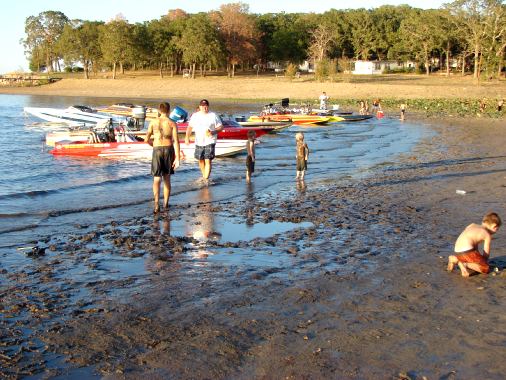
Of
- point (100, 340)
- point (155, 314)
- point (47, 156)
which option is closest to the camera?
point (100, 340)

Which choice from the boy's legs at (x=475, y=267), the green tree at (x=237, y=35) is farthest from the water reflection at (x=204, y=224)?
the green tree at (x=237, y=35)

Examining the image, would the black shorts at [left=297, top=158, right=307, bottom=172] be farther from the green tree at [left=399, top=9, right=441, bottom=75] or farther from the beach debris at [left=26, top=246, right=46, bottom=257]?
the green tree at [left=399, top=9, right=441, bottom=75]

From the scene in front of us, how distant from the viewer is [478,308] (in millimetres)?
6352

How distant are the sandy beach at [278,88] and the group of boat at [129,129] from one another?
25809 mm

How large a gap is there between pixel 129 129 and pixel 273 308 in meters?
18.8

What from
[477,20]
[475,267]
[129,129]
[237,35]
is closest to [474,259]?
[475,267]

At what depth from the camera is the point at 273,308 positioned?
20.9ft

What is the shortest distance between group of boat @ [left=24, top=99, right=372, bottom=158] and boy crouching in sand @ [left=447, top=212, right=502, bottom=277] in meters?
12.3

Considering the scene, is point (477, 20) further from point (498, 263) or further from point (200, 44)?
point (498, 263)

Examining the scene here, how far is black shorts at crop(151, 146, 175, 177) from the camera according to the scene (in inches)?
434

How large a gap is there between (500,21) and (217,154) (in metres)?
64.5

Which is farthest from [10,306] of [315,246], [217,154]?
[217,154]

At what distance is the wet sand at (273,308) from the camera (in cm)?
511

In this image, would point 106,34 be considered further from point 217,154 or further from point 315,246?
point 315,246
